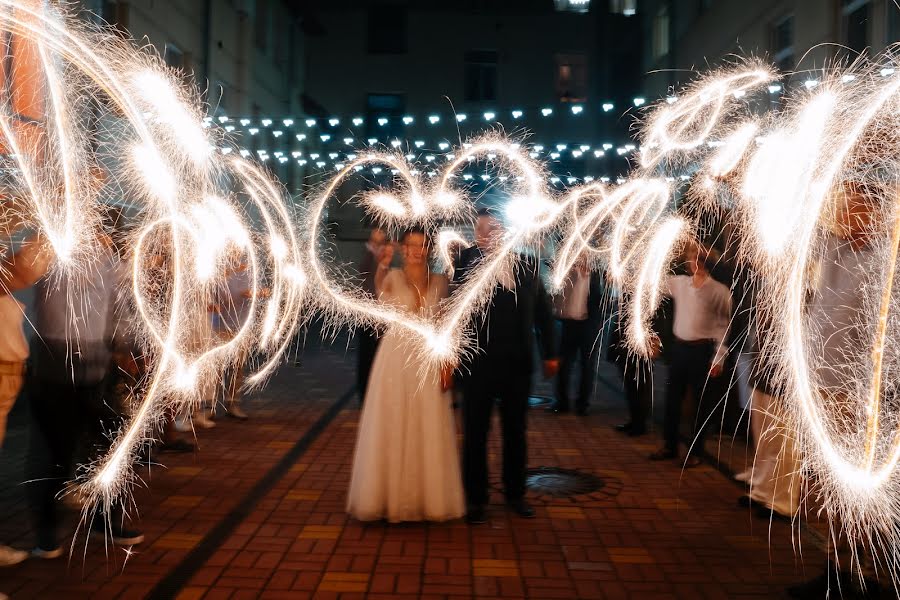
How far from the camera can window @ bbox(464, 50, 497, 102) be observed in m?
29.2

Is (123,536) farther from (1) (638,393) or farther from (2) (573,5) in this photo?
(2) (573,5)

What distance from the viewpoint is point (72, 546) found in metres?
4.57

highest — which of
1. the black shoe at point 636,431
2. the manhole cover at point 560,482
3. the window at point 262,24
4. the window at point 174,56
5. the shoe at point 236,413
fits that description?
the window at point 262,24

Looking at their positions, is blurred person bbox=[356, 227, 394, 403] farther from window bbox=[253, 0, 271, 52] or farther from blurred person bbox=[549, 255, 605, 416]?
window bbox=[253, 0, 271, 52]

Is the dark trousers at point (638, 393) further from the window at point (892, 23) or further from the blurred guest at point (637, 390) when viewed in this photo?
the window at point (892, 23)

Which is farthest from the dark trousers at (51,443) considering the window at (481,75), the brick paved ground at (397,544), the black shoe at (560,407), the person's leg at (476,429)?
the window at (481,75)

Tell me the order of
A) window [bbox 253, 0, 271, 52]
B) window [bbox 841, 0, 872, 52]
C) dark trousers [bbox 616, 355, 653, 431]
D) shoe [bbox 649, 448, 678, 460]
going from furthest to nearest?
window [bbox 253, 0, 271, 52] < window [bbox 841, 0, 872, 52] < dark trousers [bbox 616, 355, 653, 431] < shoe [bbox 649, 448, 678, 460]

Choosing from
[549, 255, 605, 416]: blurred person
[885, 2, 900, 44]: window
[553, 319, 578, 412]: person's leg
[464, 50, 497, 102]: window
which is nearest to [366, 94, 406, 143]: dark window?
[464, 50, 497, 102]: window

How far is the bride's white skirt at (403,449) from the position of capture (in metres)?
5.06

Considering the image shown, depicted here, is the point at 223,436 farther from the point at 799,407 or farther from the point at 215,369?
the point at 799,407

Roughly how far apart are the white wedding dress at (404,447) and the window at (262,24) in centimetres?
1920

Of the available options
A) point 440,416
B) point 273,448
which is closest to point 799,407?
point 440,416

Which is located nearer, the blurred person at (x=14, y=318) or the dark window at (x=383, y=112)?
the blurred person at (x=14, y=318)

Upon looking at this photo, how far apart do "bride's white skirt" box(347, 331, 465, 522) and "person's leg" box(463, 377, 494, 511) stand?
0.26m
